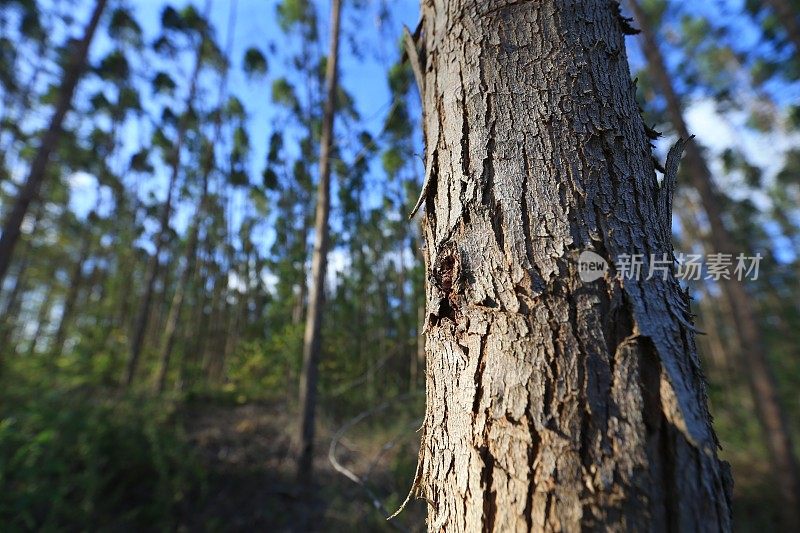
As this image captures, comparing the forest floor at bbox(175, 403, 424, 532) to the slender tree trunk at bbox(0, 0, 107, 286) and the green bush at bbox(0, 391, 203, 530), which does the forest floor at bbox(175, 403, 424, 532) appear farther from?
the slender tree trunk at bbox(0, 0, 107, 286)

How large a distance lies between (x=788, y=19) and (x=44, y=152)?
390 inches

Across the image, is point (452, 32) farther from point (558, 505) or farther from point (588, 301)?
point (558, 505)

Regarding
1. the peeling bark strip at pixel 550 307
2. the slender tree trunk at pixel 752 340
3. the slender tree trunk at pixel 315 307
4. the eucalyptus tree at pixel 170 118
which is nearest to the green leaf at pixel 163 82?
the eucalyptus tree at pixel 170 118

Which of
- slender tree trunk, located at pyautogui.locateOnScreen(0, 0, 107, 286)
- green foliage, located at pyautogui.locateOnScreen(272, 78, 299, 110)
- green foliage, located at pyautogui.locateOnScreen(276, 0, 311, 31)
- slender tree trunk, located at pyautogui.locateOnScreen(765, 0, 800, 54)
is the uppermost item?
green foliage, located at pyautogui.locateOnScreen(276, 0, 311, 31)

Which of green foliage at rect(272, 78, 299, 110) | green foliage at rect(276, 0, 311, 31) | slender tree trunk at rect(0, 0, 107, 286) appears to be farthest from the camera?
green foliage at rect(272, 78, 299, 110)

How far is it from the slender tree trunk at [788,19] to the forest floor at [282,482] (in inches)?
284

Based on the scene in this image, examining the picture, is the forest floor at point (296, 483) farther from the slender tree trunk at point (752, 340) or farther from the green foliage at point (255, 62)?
the green foliage at point (255, 62)

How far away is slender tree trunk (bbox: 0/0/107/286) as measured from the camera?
16.1 ft

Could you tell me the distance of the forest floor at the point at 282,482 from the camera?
14.9 feet

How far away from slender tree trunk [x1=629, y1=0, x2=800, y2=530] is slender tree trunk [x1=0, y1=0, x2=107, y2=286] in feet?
24.5

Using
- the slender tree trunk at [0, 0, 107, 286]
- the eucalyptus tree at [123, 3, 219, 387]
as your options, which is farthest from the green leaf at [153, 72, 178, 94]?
the slender tree trunk at [0, 0, 107, 286]

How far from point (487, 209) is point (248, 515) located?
5272 millimetres

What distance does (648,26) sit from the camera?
6.81m

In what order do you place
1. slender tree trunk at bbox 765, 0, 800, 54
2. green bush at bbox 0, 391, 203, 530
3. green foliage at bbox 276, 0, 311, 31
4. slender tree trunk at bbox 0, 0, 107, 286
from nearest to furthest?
green bush at bbox 0, 391, 203, 530
slender tree trunk at bbox 0, 0, 107, 286
slender tree trunk at bbox 765, 0, 800, 54
green foliage at bbox 276, 0, 311, 31
